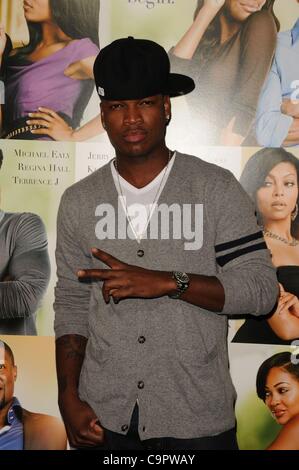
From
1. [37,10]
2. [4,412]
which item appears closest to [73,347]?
[4,412]

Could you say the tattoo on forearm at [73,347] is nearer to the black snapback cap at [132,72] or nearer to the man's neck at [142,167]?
the man's neck at [142,167]

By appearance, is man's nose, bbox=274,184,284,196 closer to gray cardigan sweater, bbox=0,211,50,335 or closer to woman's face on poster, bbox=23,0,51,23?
gray cardigan sweater, bbox=0,211,50,335

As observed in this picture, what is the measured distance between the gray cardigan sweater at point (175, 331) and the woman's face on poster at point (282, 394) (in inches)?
16.2

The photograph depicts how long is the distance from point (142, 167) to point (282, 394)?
1072 mm

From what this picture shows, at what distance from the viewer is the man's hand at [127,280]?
1.85 m

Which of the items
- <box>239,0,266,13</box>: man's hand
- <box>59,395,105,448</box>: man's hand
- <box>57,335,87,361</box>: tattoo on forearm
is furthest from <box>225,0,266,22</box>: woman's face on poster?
<box>59,395,105,448</box>: man's hand

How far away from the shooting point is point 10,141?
101 inches

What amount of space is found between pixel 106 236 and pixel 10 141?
2.13 ft

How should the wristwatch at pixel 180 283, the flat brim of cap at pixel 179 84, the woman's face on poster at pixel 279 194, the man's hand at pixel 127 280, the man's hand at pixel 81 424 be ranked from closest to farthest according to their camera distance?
the man's hand at pixel 127 280 < the wristwatch at pixel 180 283 < the man's hand at pixel 81 424 < the flat brim of cap at pixel 179 84 < the woman's face on poster at pixel 279 194

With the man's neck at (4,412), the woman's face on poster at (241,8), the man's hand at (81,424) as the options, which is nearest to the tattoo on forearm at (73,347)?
the man's hand at (81,424)

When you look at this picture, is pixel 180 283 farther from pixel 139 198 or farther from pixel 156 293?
pixel 139 198

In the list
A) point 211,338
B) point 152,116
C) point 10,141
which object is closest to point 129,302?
point 211,338

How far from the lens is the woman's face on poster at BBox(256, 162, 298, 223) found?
99.2 inches
